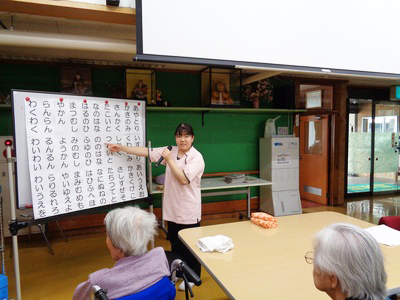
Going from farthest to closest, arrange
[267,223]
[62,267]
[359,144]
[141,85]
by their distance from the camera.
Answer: [359,144] < [141,85] < [62,267] < [267,223]

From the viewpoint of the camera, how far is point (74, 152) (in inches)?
87.9

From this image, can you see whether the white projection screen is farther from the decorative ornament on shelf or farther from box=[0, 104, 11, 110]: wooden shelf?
box=[0, 104, 11, 110]: wooden shelf

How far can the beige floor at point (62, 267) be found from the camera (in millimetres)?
2572

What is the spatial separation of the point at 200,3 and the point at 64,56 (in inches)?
100

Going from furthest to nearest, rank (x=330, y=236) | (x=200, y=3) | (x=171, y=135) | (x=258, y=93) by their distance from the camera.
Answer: (x=258, y=93)
(x=171, y=135)
(x=200, y=3)
(x=330, y=236)

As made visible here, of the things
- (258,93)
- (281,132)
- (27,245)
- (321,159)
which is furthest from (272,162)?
(27,245)

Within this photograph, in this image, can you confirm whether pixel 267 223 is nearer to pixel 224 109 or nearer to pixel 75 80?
pixel 224 109

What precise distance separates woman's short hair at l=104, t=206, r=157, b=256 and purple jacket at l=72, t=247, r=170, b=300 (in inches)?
1.7

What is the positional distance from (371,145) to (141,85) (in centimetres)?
509

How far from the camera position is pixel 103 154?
2.42 metres

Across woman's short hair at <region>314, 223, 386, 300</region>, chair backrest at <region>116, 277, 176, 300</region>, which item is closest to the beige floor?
chair backrest at <region>116, 277, 176, 300</region>

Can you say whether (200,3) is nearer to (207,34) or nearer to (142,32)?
(207,34)

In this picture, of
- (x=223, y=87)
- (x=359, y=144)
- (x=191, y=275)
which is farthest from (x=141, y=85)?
(x=359, y=144)

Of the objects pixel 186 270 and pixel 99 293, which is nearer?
pixel 99 293
